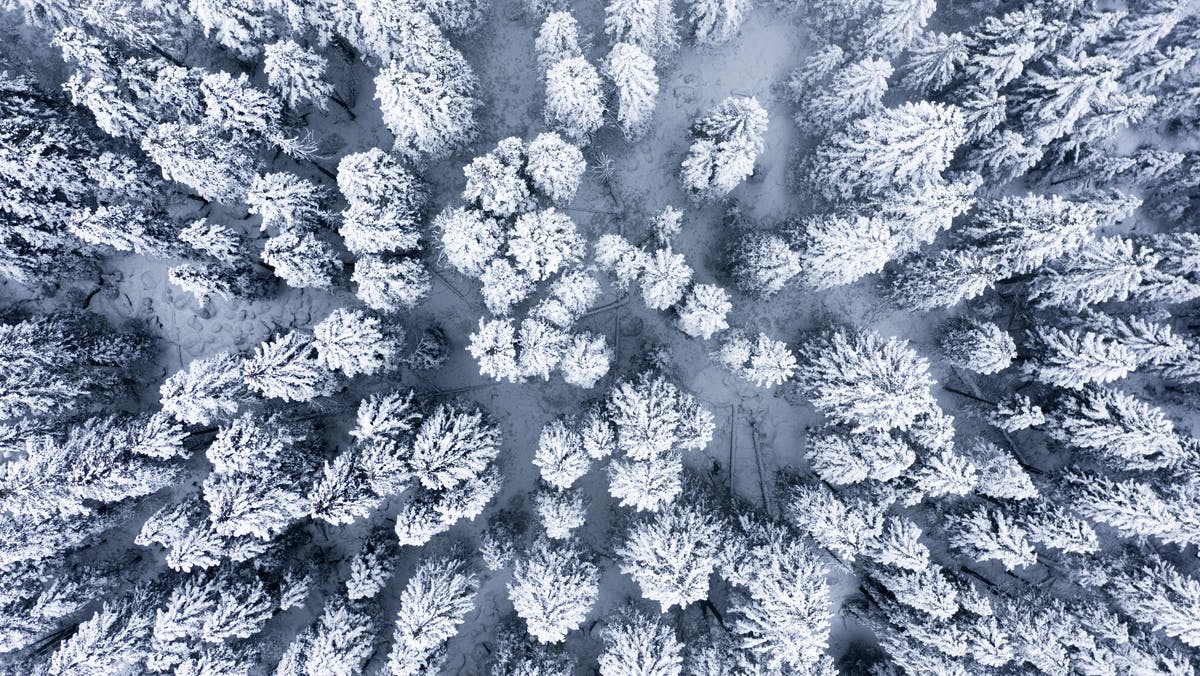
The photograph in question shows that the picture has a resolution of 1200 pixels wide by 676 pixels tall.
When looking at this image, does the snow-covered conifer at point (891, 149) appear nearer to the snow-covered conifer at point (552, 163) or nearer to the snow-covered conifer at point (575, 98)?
the snow-covered conifer at point (575, 98)

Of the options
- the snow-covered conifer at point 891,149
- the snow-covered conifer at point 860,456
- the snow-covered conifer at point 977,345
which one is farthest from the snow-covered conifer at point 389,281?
the snow-covered conifer at point 977,345

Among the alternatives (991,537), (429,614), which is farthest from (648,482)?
(991,537)

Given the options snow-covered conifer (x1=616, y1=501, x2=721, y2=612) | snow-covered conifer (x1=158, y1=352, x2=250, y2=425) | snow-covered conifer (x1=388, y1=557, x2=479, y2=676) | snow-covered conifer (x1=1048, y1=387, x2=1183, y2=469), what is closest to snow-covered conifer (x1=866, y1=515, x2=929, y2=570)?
snow-covered conifer (x1=616, y1=501, x2=721, y2=612)

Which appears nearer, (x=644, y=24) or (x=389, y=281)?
(x=389, y=281)

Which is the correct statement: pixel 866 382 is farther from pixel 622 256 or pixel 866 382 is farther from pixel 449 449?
pixel 449 449

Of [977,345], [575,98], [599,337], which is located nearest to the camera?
[575,98]

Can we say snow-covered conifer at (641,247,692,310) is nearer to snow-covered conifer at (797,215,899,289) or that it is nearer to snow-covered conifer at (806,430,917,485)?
snow-covered conifer at (797,215,899,289)

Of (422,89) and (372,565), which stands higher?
(422,89)
